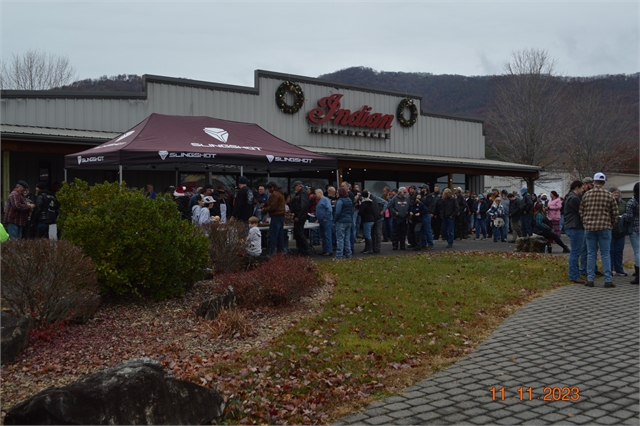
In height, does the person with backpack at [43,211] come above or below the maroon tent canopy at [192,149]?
below

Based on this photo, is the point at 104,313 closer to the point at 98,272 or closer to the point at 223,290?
the point at 98,272

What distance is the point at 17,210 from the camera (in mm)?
13945

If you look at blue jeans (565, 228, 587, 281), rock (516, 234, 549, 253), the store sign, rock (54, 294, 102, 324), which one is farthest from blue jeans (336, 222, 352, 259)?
the store sign

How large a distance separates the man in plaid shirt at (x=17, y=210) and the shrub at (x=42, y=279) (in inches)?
275

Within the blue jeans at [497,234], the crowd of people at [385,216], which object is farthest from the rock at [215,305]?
the blue jeans at [497,234]

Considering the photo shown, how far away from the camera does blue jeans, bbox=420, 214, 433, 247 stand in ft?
57.4

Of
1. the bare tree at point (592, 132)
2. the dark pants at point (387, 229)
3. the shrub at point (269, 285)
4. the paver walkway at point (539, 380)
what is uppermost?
the bare tree at point (592, 132)

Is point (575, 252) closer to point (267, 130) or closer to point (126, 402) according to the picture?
point (126, 402)

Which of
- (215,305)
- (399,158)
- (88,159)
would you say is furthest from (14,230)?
(399,158)

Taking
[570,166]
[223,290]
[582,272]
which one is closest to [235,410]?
[223,290]

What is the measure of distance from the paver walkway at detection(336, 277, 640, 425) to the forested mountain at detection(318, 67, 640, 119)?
175 ft

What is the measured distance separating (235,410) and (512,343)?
364 cm

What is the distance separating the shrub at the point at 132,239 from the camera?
8.38 meters

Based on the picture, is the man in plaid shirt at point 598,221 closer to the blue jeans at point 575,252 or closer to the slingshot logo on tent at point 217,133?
the blue jeans at point 575,252
